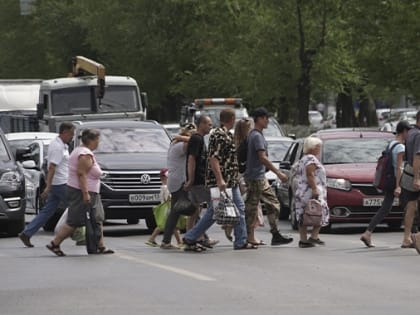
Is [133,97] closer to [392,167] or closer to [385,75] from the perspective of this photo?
[385,75]

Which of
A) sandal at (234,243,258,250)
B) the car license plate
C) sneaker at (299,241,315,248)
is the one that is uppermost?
the car license plate

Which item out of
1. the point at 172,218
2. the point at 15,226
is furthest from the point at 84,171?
the point at 15,226

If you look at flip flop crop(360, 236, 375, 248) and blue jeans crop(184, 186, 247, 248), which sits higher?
blue jeans crop(184, 186, 247, 248)

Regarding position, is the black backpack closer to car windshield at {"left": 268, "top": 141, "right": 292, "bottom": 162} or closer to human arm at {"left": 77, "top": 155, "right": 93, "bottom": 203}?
human arm at {"left": 77, "top": 155, "right": 93, "bottom": 203}

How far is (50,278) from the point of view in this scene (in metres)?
14.4

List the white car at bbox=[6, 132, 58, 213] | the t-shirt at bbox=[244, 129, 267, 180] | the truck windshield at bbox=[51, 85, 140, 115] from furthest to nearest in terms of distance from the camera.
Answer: the truck windshield at bbox=[51, 85, 140, 115] < the white car at bbox=[6, 132, 58, 213] < the t-shirt at bbox=[244, 129, 267, 180]

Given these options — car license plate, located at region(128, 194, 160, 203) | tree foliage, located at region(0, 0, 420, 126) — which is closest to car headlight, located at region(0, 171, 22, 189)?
car license plate, located at region(128, 194, 160, 203)

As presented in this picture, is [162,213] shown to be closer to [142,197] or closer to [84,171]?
[84,171]

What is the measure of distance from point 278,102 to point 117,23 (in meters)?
11.8

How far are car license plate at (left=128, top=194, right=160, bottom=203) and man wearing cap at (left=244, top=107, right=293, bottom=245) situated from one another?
3318mm

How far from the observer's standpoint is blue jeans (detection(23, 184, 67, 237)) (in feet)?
62.4

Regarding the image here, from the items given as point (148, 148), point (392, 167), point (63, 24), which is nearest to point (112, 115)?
point (148, 148)

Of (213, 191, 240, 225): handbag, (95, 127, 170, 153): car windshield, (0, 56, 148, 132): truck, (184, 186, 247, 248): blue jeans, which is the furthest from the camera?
(0, 56, 148, 132): truck

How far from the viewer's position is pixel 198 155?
17.9 m
